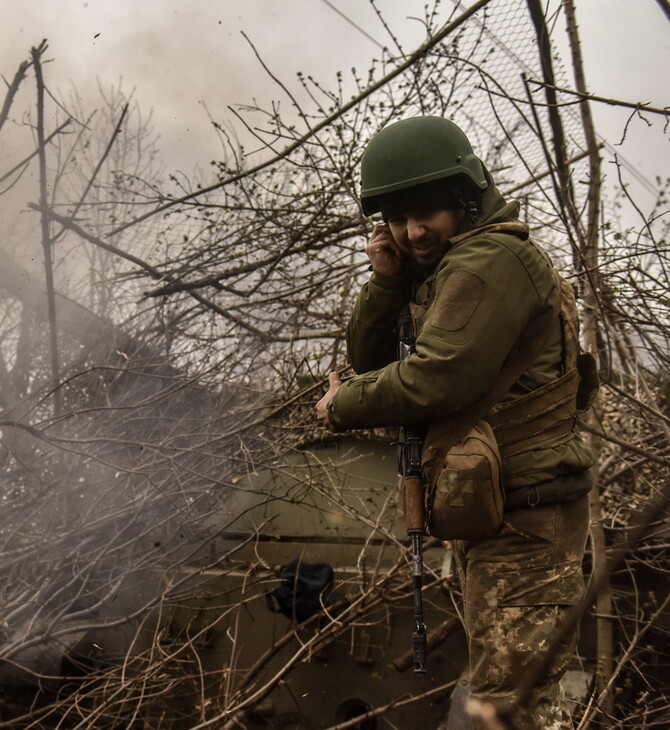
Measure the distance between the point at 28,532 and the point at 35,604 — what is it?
1.40 feet

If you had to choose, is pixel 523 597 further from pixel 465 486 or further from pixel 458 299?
pixel 458 299

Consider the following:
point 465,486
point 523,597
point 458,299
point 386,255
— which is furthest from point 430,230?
point 523,597

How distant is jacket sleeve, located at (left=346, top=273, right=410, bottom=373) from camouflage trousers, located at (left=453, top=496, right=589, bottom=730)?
2.20 feet

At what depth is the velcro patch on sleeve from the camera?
6.02ft

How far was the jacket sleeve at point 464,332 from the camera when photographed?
1.83 m

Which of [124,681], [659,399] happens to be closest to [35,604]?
[124,681]

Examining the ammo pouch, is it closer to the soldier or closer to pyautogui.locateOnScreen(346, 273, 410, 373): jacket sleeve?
the soldier

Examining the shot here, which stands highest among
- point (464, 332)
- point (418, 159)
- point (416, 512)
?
point (418, 159)

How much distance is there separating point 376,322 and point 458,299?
0.49 m

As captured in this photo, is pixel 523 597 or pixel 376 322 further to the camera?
pixel 376 322

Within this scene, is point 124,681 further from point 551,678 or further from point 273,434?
point 551,678

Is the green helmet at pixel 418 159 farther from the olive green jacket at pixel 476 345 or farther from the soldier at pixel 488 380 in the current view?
the olive green jacket at pixel 476 345

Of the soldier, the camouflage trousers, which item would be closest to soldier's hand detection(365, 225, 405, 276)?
the soldier

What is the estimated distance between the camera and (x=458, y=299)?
1846mm
